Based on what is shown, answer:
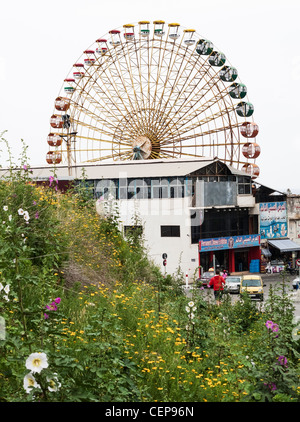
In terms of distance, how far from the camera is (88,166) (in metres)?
40.8

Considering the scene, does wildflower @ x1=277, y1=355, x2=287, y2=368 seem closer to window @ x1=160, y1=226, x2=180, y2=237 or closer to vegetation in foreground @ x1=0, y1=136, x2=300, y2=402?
vegetation in foreground @ x1=0, y1=136, x2=300, y2=402

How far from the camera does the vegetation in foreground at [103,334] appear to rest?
4730 millimetres

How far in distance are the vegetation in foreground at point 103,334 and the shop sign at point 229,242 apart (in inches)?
1014

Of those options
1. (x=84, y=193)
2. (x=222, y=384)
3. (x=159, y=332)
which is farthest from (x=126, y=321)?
(x=84, y=193)

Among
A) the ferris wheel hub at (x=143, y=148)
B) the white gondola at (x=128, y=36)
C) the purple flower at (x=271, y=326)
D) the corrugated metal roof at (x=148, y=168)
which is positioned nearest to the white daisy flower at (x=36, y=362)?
the purple flower at (x=271, y=326)

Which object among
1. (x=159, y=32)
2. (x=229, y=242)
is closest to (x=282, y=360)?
(x=229, y=242)

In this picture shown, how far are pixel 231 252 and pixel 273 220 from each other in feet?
20.5

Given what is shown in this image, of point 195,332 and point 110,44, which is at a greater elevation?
point 110,44

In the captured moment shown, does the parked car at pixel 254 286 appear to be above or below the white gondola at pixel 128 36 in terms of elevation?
below

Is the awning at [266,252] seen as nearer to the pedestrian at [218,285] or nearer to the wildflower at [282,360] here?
the pedestrian at [218,285]

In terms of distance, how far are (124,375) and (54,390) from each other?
1.50 meters

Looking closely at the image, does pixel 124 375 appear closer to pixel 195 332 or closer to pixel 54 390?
pixel 54 390

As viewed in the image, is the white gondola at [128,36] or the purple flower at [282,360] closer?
the purple flower at [282,360]

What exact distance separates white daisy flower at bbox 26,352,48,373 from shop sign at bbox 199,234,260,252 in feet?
114
